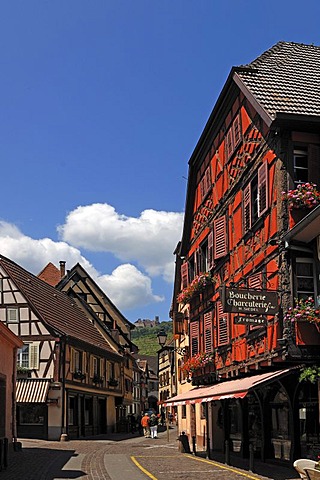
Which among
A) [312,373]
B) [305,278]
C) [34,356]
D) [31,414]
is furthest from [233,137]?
[31,414]

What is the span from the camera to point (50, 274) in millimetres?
63156

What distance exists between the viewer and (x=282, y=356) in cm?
1664

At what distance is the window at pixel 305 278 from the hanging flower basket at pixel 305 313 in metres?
0.38

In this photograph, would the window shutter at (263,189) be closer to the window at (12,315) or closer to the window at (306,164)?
the window at (306,164)

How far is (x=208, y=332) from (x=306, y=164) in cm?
977

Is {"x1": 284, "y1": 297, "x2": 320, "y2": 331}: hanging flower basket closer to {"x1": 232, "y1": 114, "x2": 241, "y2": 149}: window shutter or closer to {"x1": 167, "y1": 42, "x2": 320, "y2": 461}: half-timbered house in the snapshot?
{"x1": 167, "y1": 42, "x2": 320, "y2": 461}: half-timbered house

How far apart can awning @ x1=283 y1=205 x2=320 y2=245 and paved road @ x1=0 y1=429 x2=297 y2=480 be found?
5812mm

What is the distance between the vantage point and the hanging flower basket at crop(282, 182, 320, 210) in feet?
54.6

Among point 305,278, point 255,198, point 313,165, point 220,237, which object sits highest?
point 313,165

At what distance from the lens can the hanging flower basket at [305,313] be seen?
51.9 feet

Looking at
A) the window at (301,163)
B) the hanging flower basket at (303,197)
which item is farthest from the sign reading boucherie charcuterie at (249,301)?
the window at (301,163)

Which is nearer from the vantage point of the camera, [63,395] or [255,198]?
[255,198]

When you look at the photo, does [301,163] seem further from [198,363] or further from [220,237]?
[198,363]

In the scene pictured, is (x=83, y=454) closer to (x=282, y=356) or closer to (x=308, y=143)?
(x=282, y=356)
